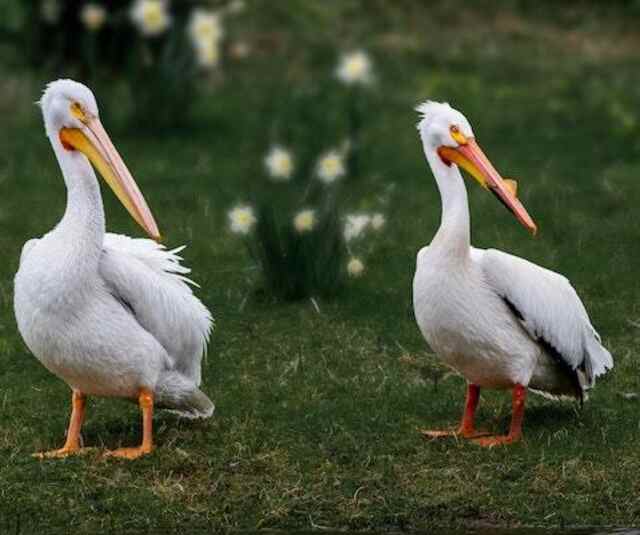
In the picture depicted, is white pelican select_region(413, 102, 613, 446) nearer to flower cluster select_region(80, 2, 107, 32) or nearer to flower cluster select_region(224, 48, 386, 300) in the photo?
flower cluster select_region(224, 48, 386, 300)

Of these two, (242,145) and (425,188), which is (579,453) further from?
(242,145)

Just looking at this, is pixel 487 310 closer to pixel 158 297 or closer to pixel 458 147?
pixel 458 147

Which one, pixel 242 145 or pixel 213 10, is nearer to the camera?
pixel 242 145

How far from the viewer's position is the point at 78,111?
21.0 ft

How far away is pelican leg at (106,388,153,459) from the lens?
6.26 meters

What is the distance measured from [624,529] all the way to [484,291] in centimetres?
113

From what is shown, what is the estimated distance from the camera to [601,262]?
8.86m

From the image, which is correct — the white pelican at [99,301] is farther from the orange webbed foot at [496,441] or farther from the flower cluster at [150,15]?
the flower cluster at [150,15]

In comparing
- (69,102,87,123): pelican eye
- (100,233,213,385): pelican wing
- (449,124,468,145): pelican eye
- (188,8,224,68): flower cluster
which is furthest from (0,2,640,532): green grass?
(69,102,87,123): pelican eye

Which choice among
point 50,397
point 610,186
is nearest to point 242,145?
point 610,186

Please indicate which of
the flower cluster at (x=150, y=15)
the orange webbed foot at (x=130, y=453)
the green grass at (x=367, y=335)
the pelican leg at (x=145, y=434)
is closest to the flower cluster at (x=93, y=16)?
the flower cluster at (x=150, y=15)

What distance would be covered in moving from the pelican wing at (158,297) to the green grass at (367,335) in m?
0.33

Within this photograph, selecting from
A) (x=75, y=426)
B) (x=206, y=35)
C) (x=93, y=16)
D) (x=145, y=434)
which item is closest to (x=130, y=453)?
Answer: (x=145, y=434)

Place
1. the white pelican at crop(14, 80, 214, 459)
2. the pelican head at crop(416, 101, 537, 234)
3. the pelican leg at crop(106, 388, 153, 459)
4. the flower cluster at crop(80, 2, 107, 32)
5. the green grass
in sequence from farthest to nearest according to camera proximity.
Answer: the flower cluster at crop(80, 2, 107, 32), the pelican head at crop(416, 101, 537, 234), the pelican leg at crop(106, 388, 153, 459), the white pelican at crop(14, 80, 214, 459), the green grass
